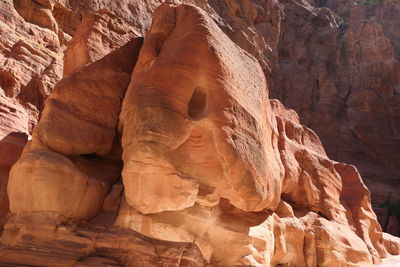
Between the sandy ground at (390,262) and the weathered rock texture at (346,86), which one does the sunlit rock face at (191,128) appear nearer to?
the sandy ground at (390,262)

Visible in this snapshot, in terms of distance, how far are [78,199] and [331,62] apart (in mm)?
31449

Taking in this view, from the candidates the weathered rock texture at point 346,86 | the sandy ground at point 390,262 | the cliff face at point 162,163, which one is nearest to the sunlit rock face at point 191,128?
the cliff face at point 162,163

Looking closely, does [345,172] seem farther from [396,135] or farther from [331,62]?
[331,62]

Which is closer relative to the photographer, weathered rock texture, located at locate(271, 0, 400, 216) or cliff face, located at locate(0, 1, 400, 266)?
cliff face, located at locate(0, 1, 400, 266)

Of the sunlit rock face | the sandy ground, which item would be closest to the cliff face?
the sunlit rock face

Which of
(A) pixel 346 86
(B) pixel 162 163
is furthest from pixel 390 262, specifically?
(A) pixel 346 86

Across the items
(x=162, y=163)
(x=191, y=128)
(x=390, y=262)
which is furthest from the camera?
(x=390, y=262)

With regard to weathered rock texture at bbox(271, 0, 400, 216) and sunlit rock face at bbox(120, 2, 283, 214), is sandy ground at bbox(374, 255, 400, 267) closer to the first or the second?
sunlit rock face at bbox(120, 2, 283, 214)

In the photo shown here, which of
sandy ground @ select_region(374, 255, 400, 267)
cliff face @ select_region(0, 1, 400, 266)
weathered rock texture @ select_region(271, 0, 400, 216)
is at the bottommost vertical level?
sandy ground @ select_region(374, 255, 400, 267)

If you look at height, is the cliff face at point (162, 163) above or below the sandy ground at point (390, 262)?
above

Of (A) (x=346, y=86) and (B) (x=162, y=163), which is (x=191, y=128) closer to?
(B) (x=162, y=163)

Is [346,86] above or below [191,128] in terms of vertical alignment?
above

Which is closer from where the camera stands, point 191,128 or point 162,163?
point 162,163

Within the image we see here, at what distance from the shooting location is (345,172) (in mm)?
13859
